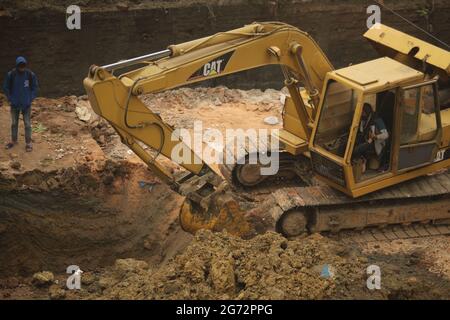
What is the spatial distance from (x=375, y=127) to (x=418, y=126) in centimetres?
70

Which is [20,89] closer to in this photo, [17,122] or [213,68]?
[17,122]

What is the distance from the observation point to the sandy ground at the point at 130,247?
8633 mm

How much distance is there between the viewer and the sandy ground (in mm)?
8633

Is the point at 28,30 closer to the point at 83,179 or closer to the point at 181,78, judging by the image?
the point at 83,179

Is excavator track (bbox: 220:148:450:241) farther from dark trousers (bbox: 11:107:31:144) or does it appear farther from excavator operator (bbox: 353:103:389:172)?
dark trousers (bbox: 11:107:31:144)

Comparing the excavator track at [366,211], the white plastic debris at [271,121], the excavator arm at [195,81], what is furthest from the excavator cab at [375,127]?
the white plastic debris at [271,121]

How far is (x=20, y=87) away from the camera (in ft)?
37.9

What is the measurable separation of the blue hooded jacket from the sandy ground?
30.2 inches

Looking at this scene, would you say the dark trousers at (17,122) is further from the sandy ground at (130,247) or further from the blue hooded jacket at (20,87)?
the sandy ground at (130,247)

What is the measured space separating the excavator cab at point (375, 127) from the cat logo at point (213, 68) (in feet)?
4.52

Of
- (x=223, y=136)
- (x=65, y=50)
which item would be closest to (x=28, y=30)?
(x=65, y=50)

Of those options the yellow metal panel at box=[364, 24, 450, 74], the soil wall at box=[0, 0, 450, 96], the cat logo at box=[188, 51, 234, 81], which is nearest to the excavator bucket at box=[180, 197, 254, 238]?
Result: the cat logo at box=[188, 51, 234, 81]

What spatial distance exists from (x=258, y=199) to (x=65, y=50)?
495 centimetres

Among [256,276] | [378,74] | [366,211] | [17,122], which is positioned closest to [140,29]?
[17,122]
